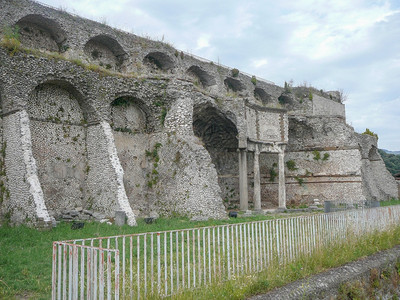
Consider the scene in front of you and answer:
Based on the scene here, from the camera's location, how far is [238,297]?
6551 millimetres

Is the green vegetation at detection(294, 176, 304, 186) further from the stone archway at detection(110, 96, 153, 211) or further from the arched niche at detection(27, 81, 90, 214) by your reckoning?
the arched niche at detection(27, 81, 90, 214)

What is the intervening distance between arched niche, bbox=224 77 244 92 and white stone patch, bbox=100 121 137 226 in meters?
15.2

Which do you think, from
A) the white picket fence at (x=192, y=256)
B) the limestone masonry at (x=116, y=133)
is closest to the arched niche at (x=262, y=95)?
the limestone masonry at (x=116, y=133)

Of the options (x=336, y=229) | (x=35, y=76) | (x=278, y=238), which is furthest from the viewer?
(x=35, y=76)

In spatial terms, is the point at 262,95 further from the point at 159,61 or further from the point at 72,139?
the point at 72,139

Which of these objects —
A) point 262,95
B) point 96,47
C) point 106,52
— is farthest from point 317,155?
point 96,47

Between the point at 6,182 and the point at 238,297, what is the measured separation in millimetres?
12274

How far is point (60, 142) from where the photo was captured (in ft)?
59.4

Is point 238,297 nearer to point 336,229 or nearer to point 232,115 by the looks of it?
point 336,229

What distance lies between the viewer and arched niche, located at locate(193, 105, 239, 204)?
2584 cm

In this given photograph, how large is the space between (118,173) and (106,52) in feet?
35.4

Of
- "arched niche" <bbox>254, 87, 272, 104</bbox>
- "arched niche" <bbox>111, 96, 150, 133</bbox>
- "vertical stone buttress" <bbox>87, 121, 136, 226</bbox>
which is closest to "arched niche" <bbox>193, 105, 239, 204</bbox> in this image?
"arched niche" <bbox>111, 96, 150, 133</bbox>

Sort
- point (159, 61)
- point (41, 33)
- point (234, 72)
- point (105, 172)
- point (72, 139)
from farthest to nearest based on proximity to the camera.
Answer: point (234, 72) < point (159, 61) < point (41, 33) < point (72, 139) < point (105, 172)

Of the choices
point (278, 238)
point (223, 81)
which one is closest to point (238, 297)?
point (278, 238)
